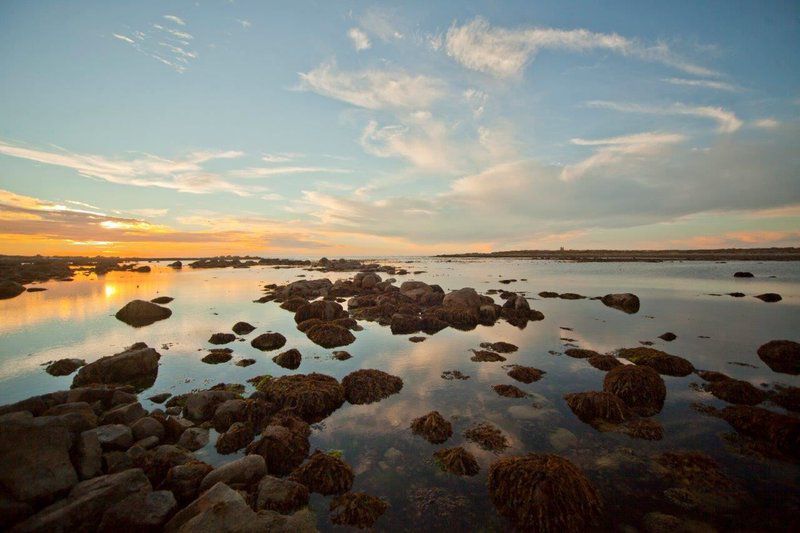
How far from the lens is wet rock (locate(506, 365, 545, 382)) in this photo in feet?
48.4

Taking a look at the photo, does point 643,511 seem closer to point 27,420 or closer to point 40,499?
point 40,499

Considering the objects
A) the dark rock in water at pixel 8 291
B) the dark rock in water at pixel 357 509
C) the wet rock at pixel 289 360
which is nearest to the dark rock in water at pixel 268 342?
the wet rock at pixel 289 360

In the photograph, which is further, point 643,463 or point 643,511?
point 643,463

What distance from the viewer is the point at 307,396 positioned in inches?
480

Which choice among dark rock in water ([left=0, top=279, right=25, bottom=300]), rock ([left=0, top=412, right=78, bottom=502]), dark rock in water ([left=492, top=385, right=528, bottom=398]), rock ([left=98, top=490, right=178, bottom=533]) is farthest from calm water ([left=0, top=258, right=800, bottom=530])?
dark rock in water ([left=0, top=279, right=25, bottom=300])

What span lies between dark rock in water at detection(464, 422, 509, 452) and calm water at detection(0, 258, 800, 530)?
0.33 m

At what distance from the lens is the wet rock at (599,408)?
11.1 meters

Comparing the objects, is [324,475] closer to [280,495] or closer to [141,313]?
[280,495]

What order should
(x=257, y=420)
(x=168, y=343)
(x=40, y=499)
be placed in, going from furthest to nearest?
(x=168, y=343)
(x=257, y=420)
(x=40, y=499)

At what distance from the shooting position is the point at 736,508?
23.2 feet

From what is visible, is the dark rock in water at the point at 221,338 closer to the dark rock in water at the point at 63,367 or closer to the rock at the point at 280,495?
the dark rock in water at the point at 63,367

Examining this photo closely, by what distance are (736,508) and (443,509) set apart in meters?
6.48

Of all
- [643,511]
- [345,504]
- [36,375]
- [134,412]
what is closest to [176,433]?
[134,412]

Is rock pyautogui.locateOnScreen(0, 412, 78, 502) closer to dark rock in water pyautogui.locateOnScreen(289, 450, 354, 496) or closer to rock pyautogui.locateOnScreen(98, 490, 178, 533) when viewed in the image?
rock pyautogui.locateOnScreen(98, 490, 178, 533)
